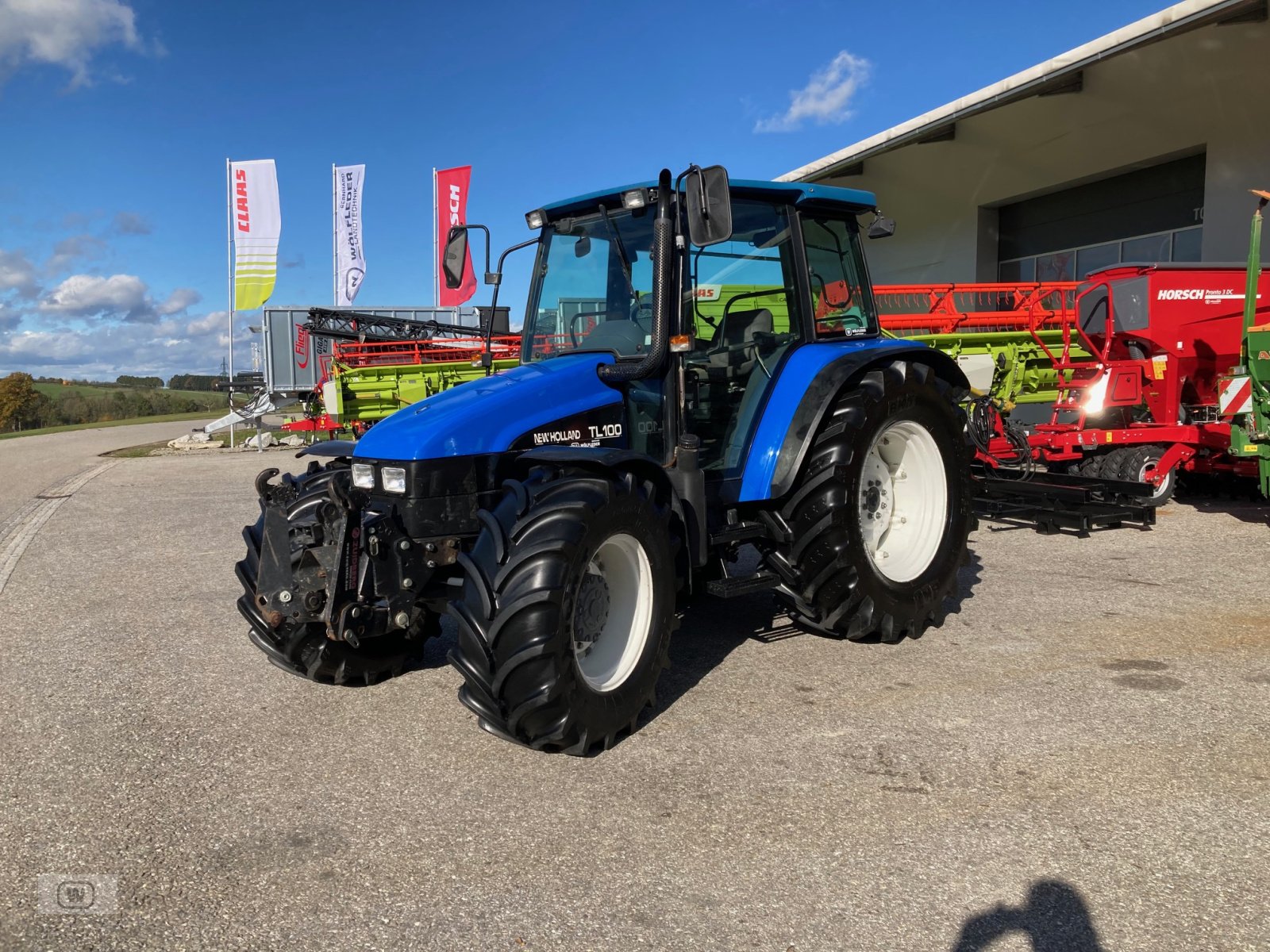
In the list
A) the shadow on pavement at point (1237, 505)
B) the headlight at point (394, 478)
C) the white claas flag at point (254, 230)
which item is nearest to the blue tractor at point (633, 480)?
the headlight at point (394, 478)

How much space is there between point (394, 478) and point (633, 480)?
2.83 ft

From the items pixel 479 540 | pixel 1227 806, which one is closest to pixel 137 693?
pixel 479 540

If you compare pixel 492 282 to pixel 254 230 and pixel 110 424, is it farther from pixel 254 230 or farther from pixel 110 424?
pixel 110 424

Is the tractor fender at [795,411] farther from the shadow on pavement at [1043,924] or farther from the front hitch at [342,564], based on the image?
the shadow on pavement at [1043,924]

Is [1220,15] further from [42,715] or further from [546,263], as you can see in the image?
[42,715]

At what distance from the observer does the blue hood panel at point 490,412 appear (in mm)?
3344

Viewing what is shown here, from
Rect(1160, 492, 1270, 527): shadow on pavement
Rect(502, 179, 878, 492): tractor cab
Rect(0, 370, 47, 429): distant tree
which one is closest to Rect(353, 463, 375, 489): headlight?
Rect(502, 179, 878, 492): tractor cab

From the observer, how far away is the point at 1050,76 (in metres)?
12.0

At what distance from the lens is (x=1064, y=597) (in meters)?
5.10

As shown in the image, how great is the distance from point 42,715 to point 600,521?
2.56m

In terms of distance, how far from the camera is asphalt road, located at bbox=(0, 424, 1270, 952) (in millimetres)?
2283

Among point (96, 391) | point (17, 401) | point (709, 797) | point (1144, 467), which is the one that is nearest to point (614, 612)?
point (709, 797)

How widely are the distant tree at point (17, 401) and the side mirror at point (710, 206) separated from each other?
130ft

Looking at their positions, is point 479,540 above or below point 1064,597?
above
